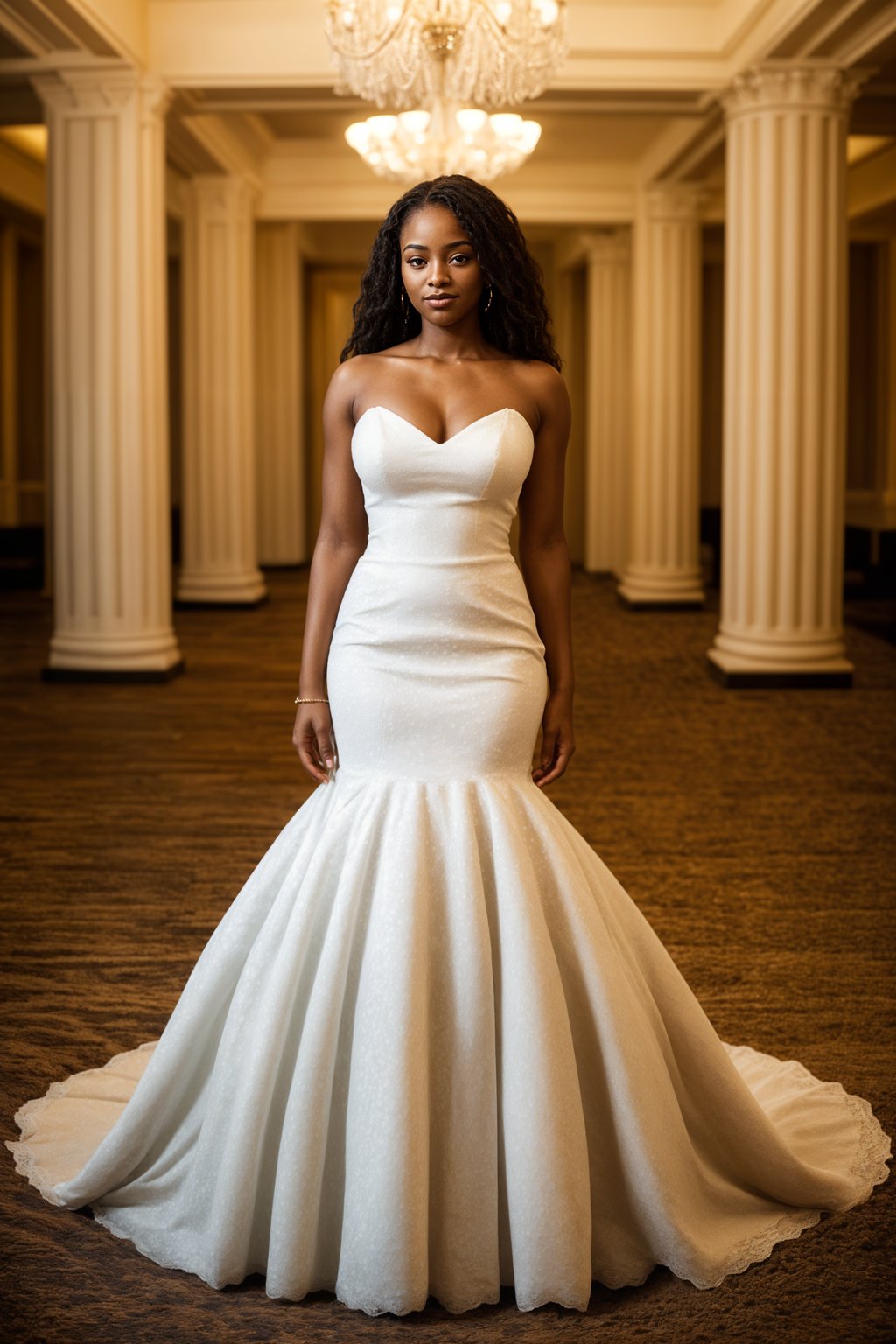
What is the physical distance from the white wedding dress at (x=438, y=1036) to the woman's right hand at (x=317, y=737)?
7 centimetres

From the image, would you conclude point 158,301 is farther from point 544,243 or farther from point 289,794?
point 544,243

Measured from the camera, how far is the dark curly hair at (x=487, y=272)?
2.63 m

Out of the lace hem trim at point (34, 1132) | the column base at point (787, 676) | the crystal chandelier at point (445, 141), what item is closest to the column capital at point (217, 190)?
the crystal chandelier at point (445, 141)

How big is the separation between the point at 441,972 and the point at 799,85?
26.5ft

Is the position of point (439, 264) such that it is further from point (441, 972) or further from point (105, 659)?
point (105, 659)

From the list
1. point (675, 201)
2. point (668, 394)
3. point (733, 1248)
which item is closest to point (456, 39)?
point (733, 1248)

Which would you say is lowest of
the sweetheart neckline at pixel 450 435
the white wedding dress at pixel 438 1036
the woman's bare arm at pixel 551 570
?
the white wedding dress at pixel 438 1036

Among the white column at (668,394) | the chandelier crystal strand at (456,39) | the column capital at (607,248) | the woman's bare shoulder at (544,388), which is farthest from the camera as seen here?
the column capital at (607,248)

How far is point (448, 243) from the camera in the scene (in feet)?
8.68

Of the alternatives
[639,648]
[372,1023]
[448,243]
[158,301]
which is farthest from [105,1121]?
[639,648]

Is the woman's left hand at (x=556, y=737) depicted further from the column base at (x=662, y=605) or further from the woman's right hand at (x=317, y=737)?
the column base at (x=662, y=605)

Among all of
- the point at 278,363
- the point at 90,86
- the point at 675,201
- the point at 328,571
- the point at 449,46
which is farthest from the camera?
the point at 278,363

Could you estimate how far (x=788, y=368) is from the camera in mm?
9477

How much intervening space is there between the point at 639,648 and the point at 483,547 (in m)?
8.94
